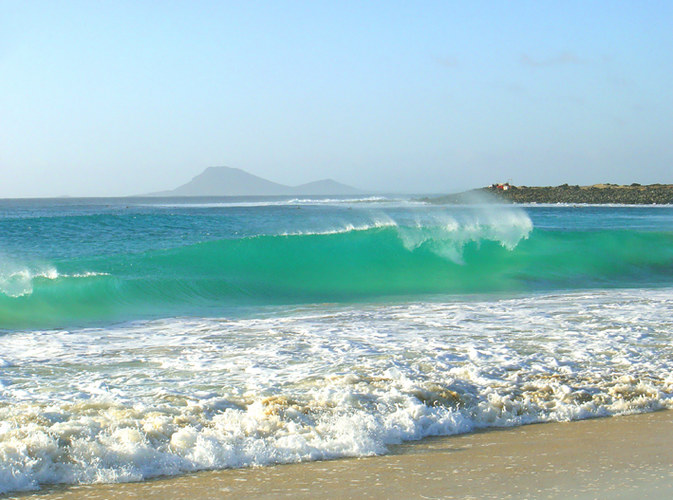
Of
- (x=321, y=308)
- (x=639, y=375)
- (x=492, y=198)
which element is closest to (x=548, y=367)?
(x=639, y=375)

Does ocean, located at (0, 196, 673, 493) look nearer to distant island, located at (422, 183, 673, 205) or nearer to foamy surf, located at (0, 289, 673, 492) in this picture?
foamy surf, located at (0, 289, 673, 492)

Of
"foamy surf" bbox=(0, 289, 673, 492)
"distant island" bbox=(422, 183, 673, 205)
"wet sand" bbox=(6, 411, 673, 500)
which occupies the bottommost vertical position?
"wet sand" bbox=(6, 411, 673, 500)

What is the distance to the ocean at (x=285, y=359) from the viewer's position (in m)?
4.28

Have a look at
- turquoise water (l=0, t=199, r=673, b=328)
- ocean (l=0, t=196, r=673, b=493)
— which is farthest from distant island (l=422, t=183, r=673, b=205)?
ocean (l=0, t=196, r=673, b=493)

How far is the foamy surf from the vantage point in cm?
416

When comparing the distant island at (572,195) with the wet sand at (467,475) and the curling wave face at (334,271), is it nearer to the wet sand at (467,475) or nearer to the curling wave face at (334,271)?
the curling wave face at (334,271)

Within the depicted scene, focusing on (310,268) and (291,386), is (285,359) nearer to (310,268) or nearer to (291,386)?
(291,386)

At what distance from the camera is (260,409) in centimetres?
480

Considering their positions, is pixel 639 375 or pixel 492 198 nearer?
pixel 639 375

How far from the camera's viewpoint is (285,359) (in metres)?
6.50

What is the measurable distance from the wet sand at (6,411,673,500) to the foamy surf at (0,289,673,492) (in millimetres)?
190

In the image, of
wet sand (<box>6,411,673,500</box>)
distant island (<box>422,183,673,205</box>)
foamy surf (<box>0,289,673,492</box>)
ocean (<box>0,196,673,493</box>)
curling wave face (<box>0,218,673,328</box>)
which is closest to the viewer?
→ wet sand (<box>6,411,673,500</box>)

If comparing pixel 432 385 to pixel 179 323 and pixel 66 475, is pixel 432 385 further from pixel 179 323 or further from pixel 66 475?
pixel 179 323

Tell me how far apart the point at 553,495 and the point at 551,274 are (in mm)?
13200
